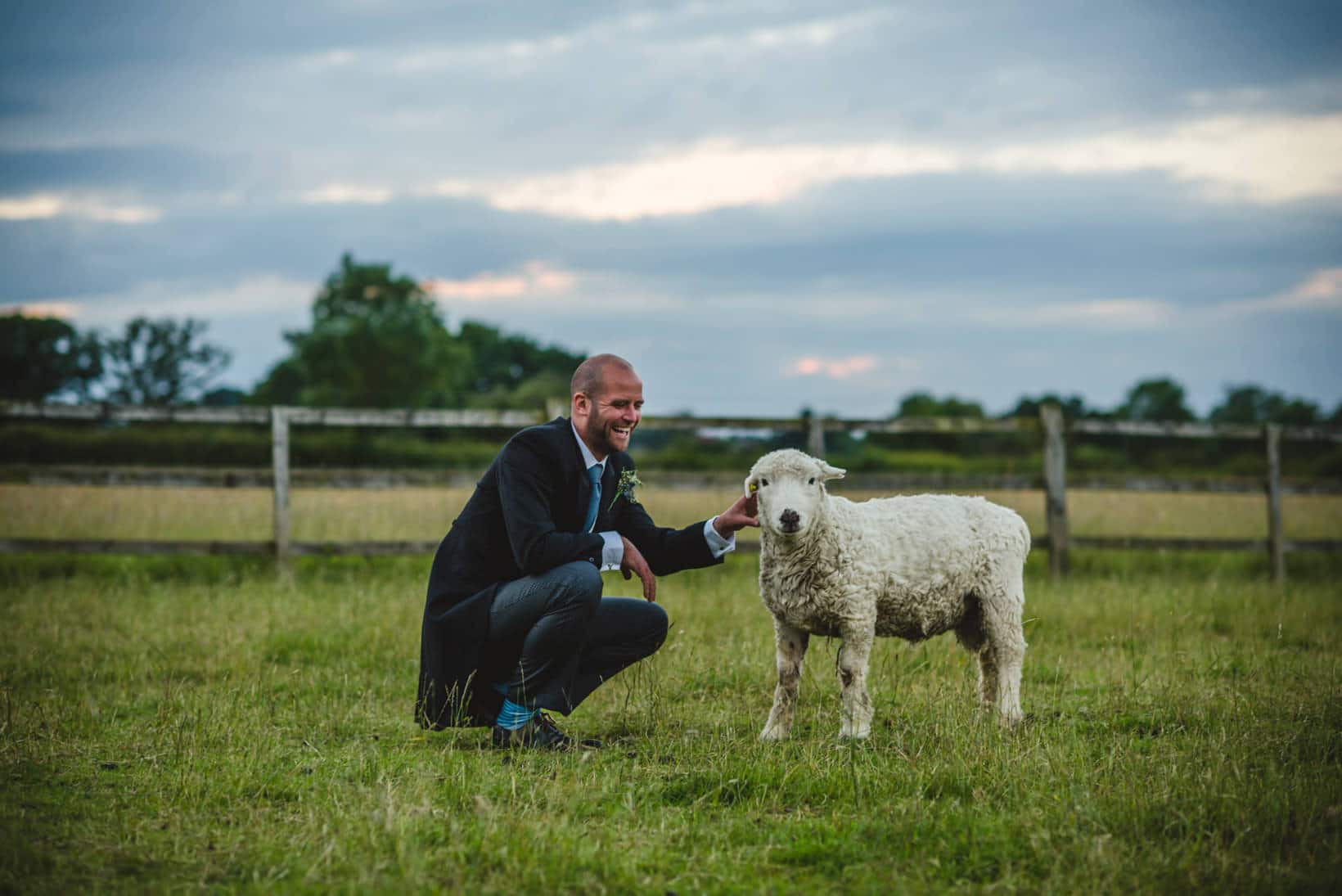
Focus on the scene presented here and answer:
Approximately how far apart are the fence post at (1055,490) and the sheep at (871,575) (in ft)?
18.3

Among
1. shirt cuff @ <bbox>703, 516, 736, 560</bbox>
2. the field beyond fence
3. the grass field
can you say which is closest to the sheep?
shirt cuff @ <bbox>703, 516, 736, 560</bbox>

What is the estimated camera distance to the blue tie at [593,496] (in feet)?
15.8

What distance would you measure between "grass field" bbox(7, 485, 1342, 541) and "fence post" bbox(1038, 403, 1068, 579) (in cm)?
154

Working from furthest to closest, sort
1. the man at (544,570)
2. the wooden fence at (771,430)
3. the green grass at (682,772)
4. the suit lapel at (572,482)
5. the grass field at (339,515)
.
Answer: the grass field at (339,515)
the wooden fence at (771,430)
the suit lapel at (572,482)
the man at (544,570)
the green grass at (682,772)

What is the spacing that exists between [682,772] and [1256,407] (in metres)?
56.5

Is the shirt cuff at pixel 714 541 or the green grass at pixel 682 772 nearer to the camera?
the green grass at pixel 682 772

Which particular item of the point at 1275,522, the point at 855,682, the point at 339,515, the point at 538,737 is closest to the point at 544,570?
the point at 538,737

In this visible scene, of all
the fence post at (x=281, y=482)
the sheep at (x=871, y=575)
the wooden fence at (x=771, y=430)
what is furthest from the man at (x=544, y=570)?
the fence post at (x=281, y=482)

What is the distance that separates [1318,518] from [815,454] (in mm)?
8519

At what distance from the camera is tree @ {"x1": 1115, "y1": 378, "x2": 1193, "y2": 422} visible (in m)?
54.6

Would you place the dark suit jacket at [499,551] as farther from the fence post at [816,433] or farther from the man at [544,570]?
the fence post at [816,433]

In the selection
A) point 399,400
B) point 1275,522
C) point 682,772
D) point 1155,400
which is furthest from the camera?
point 1155,400

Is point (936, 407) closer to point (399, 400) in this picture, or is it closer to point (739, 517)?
point (399, 400)

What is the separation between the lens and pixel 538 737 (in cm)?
465
